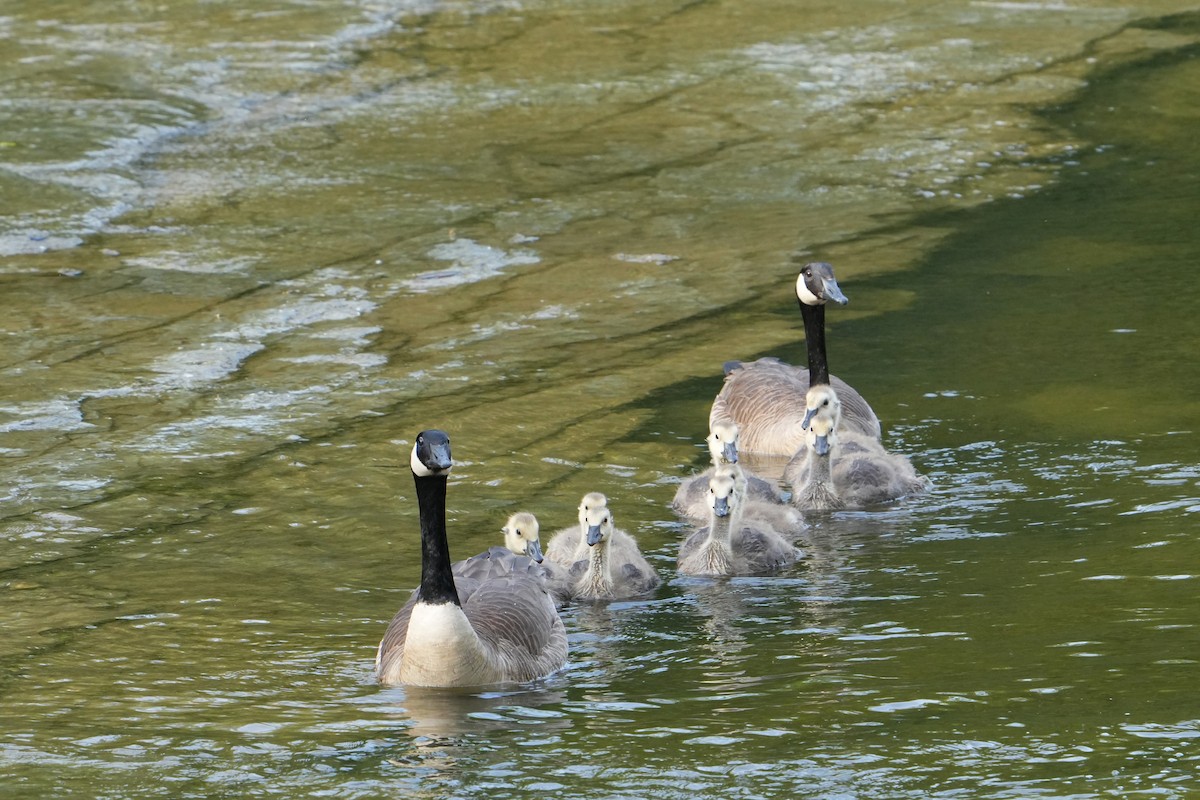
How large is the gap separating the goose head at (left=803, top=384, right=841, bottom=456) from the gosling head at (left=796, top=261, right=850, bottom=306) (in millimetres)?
685

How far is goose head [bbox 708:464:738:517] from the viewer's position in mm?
9312

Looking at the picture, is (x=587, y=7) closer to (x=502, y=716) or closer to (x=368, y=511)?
(x=368, y=511)

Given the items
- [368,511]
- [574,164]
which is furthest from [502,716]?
[574,164]

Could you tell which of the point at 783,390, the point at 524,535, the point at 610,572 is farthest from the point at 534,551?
the point at 783,390

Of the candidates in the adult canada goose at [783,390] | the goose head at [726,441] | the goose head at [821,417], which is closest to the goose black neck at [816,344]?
the adult canada goose at [783,390]

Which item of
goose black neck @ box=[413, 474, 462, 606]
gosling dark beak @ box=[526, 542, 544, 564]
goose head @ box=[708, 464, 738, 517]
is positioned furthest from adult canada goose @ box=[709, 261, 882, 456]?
goose black neck @ box=[413, 474, 462, 606]

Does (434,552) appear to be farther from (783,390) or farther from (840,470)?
(783,390)

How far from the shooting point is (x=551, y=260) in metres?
15.4

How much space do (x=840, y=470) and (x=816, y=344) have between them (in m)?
1.31

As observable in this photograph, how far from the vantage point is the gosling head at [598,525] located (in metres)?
9.00

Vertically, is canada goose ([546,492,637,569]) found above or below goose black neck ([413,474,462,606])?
below

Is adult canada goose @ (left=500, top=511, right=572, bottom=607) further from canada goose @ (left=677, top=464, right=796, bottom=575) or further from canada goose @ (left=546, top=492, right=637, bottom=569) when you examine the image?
canada goose @ (left=677, top=464, right=796, bottom=575)

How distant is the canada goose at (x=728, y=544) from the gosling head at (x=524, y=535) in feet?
2.53

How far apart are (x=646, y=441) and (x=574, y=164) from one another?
6743 mm
